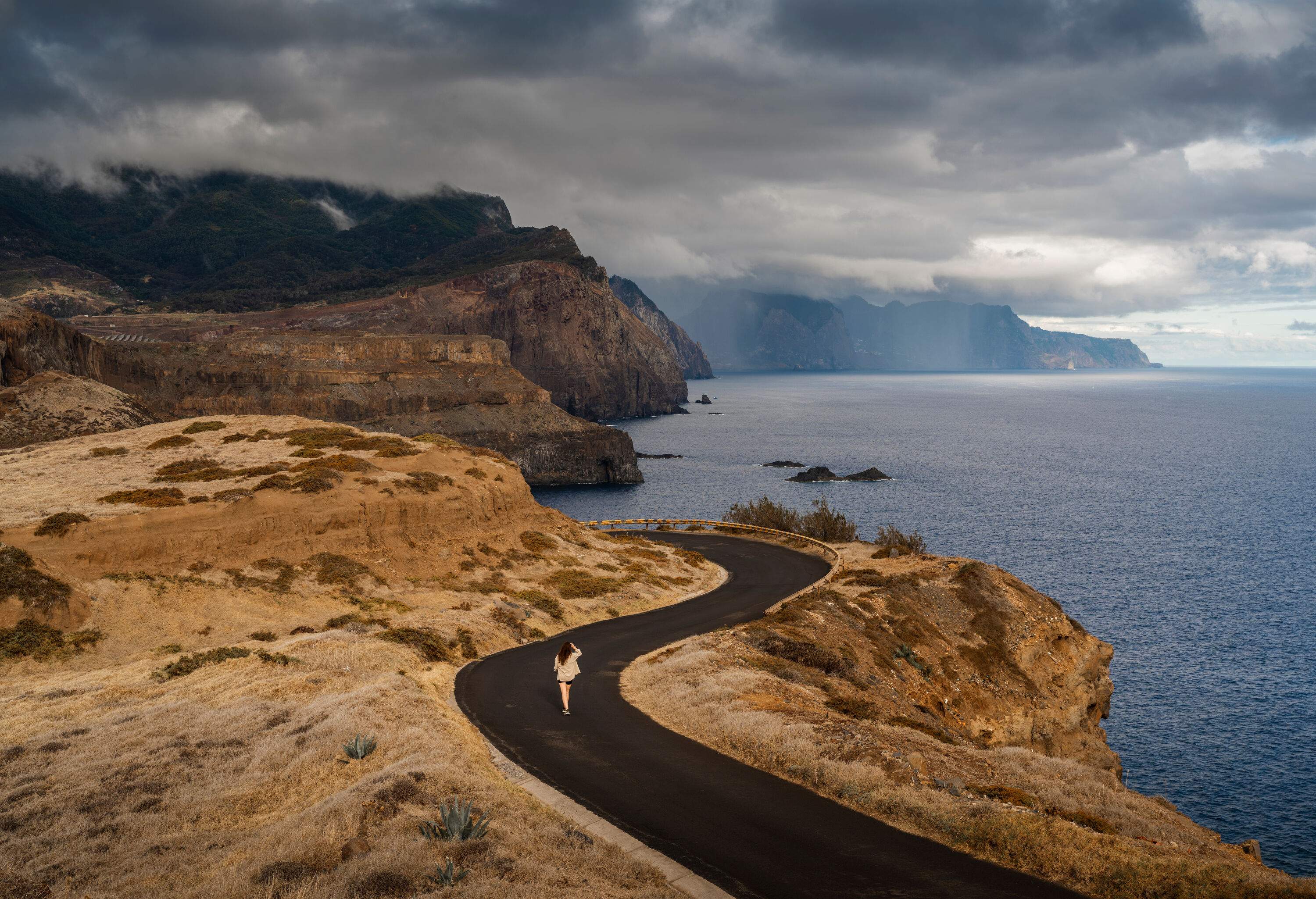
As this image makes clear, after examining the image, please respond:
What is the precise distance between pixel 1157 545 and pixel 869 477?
45.6 meters

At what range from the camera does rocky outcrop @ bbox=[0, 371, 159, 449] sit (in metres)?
57.2

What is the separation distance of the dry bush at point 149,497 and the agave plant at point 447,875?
1170 inches

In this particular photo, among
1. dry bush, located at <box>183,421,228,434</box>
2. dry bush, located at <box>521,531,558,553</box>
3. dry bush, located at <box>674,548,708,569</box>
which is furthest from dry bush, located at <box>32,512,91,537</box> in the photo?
dry bush, located at <box>674,548,708,569</box>

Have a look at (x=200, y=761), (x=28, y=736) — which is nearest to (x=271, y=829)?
(x=200, y=761)

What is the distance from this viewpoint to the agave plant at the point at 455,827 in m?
11.6

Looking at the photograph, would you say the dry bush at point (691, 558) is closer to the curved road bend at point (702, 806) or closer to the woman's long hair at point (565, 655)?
the curved road bend at point (702, 806)

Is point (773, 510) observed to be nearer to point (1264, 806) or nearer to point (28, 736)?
point (1264, 806)

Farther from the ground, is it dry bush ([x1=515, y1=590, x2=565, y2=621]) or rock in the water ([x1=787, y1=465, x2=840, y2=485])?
dry bush ([x1=515, y1=590, x2=565, y2=621])

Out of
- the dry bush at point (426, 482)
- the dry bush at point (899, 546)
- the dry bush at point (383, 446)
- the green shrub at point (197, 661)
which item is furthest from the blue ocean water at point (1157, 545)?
the dry bush at point (383, 446)

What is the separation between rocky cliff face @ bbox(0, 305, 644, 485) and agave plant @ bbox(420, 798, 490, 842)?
11838 centimetres

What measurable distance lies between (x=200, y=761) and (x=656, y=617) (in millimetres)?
23918

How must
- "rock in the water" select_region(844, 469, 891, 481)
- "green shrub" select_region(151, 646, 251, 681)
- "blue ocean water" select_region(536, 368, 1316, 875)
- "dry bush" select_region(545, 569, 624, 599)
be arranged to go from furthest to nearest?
"rock in the water" select_region(844, 469, 891, 481) → "dry bush" select_region(545, 569, 624, 599) → "blue ocean water" select_region(536, 368, 1316, 875) → "green shrub" select_region(151, 646, 251, 681)

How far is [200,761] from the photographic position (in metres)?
15.1

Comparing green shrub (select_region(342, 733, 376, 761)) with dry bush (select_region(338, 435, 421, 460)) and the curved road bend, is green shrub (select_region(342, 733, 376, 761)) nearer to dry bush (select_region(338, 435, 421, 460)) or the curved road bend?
the curved road bend
